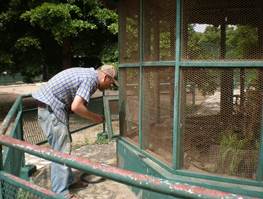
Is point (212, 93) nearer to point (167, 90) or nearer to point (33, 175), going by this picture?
point (167, 90)

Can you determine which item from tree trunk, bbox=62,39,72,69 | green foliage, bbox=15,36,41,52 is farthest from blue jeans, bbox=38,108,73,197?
tree trunk, bbox=62,39,72,69

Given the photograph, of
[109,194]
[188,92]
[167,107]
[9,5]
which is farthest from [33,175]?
[9,5]

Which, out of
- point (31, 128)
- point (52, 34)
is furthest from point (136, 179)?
point (52, 34)

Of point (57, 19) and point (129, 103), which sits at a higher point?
point (57, 19)

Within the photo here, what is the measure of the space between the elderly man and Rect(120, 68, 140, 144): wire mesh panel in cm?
43

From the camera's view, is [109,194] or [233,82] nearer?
[233,82]

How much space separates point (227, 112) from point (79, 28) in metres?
7.90

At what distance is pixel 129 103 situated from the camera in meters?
5.12

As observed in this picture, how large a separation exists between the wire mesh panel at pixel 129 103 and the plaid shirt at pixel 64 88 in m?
0.65

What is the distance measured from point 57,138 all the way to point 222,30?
2.22m

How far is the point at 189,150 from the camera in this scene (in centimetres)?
386

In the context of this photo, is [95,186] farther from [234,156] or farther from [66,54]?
[66,54]

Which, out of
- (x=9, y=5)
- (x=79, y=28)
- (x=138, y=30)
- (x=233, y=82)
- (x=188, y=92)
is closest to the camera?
(x=233, y=82)

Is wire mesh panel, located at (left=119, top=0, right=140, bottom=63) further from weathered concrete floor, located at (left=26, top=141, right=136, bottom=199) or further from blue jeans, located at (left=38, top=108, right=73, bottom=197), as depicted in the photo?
weathered concrete floor, located at (left=26, top=141, right=136, bottom=199)
